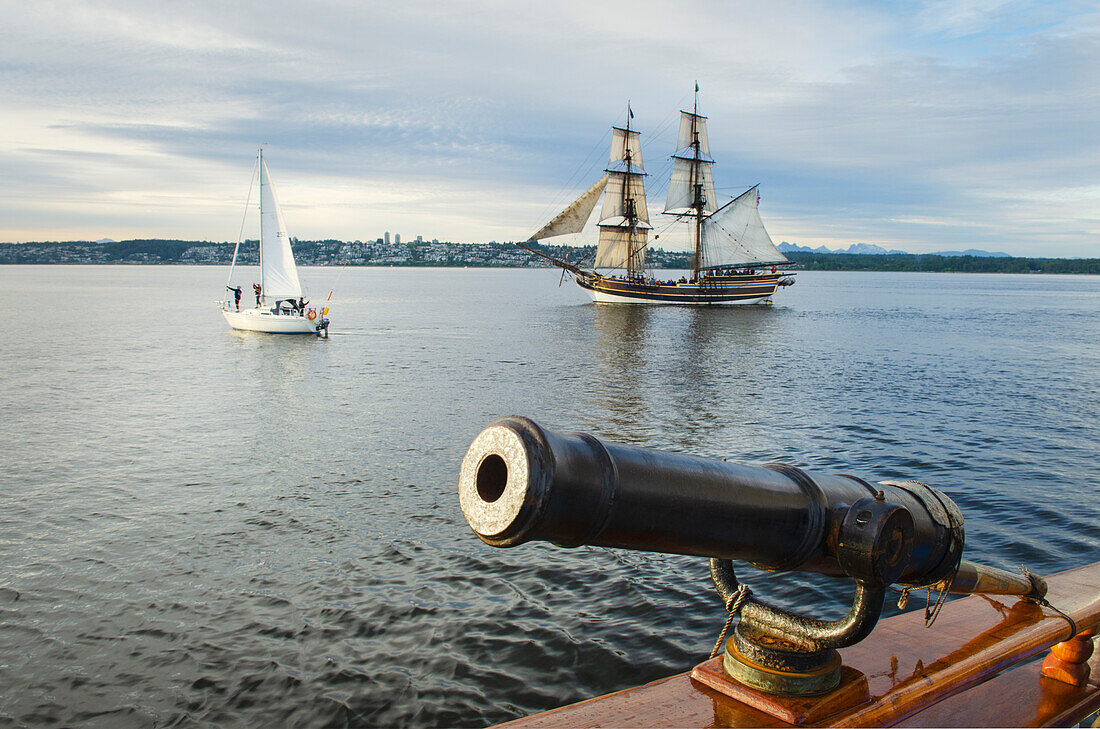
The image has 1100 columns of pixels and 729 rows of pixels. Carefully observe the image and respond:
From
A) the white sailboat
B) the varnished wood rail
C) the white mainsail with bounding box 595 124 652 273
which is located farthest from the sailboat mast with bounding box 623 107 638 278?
the varnished wood rail

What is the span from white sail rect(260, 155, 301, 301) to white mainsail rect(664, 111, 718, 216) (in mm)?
70661

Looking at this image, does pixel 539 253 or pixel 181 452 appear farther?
pixel 539 253

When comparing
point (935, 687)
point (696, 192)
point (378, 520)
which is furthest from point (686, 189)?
point (935, 687)

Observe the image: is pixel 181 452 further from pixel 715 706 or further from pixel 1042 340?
pixel 1042 340

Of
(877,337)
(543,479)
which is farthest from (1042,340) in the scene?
(543,479)

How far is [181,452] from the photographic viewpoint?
56.6 ft

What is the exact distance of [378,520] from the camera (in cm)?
1230

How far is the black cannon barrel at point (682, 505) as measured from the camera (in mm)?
1699

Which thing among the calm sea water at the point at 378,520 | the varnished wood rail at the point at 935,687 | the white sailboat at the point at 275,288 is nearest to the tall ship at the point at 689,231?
the white sailboat at the point at 275,288

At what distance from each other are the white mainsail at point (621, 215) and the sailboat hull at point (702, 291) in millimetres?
8983

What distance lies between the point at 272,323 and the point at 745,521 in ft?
161

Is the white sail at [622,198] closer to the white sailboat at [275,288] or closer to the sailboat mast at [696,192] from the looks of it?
the sailboat mast at [696,192]

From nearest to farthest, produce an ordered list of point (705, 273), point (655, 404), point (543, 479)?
point (543, 479) → point (655, 404) → point (705, 273)

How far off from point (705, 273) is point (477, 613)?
3924 inches
